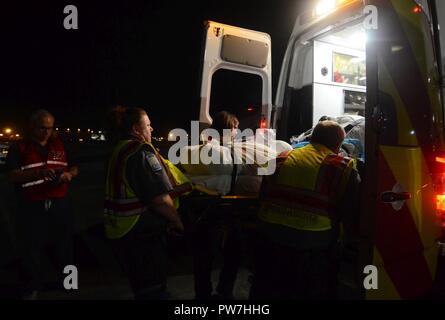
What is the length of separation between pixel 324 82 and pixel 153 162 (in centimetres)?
322

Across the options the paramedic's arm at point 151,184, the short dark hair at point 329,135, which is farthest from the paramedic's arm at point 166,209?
the short dark hair at point 329,135

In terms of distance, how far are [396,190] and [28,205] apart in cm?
301

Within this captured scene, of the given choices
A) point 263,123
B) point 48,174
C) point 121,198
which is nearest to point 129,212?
point 121,198

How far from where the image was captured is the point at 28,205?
11.1ft

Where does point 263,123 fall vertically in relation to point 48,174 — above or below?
above

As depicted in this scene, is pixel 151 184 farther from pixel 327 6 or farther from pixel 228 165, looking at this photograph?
pixel 327 6

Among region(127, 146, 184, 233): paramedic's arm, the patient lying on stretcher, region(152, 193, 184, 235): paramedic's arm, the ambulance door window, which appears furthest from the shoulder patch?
the ambulance door window

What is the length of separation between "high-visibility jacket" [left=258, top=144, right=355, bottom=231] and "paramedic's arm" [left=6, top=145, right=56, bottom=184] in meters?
2.16

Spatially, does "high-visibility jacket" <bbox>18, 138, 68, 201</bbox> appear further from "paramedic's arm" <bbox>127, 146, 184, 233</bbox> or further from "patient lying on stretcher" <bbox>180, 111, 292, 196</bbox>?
"paramedic's arm" <bbox>127, 146, 184, 233</bbox>

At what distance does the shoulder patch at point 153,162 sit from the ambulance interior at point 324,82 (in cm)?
218

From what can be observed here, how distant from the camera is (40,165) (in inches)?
135

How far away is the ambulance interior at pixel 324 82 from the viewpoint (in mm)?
4426

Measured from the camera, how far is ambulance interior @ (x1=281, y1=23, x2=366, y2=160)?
14.5ft
